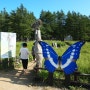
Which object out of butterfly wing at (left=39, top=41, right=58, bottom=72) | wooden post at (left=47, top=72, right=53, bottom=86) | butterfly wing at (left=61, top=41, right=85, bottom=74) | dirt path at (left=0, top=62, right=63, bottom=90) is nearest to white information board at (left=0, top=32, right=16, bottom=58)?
dirt path at (left=0, top=62, right=63, bottom=90)

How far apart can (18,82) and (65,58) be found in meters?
2.04

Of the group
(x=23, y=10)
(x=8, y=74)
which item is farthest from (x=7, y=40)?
(x=23, y=10)

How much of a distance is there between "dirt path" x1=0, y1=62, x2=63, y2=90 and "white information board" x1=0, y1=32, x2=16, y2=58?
110 centimetres

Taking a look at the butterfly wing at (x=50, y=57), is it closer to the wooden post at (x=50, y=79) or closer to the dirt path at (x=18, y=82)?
the wooden post at (x=50, y=79)

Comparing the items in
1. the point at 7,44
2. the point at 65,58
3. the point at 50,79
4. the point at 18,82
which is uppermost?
→ the point at 7,44

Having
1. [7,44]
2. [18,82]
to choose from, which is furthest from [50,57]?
[7,44]

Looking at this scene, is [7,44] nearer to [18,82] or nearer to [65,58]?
[18,82]

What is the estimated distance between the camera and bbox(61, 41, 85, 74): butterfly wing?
895cm

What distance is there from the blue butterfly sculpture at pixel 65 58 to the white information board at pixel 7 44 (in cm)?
339

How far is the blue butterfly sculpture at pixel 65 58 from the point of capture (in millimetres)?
8961

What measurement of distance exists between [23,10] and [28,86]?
58.6 m

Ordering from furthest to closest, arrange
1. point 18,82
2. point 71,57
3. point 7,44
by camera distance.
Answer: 1. point 7,44
2. point 18,82
3. point 71,57

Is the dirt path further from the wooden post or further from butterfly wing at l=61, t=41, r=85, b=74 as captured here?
butterfly wing at l=61, t=41, r=85, b=74

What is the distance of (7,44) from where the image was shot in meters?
12.3
